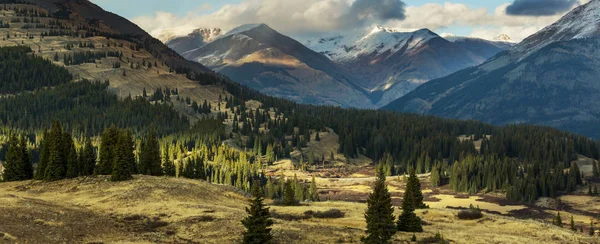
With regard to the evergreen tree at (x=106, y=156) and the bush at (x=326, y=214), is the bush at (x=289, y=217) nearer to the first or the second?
the bush at (x=326, y=214)

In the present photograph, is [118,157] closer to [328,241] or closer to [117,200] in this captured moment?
[117,200]

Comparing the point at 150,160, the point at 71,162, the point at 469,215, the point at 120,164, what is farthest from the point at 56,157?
the point at 469,215

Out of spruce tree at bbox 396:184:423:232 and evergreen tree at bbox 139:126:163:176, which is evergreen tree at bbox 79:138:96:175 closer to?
evergreen tree at bbox 139:126:163:176

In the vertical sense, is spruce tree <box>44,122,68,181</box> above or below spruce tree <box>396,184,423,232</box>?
above

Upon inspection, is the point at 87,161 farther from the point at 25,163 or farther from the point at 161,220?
the point at 161,220

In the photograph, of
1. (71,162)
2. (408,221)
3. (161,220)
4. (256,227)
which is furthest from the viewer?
(71,162)

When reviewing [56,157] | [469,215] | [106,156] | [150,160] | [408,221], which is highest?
[106,156]

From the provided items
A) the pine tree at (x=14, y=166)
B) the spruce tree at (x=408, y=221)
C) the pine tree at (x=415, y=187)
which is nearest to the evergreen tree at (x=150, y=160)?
the pine tree at (x=14, y=166)

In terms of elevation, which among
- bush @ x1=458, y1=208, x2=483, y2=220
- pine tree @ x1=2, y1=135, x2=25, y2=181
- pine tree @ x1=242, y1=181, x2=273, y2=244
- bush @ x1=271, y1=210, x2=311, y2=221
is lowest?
bush @ x1=458, y1=208, x2=483, y2=220

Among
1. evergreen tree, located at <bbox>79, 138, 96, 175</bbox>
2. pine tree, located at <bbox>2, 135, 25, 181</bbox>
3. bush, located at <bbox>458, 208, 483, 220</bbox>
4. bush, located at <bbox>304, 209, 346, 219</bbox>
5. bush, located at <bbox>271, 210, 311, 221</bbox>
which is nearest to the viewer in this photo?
bush, located at <bbox>271, 210, 311, 221</bbox>

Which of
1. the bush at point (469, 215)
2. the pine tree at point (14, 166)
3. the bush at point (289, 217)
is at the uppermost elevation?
the pine tree at point (14, 166)

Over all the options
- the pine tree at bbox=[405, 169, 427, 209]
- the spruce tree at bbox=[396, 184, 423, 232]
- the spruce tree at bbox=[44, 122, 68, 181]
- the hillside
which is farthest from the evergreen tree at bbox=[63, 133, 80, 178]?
the spruce tree at bbox=[396, 184, 423, 232]

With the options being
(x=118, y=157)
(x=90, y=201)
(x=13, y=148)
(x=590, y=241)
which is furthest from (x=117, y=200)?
(x=590, y=241)

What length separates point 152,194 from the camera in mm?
91562
